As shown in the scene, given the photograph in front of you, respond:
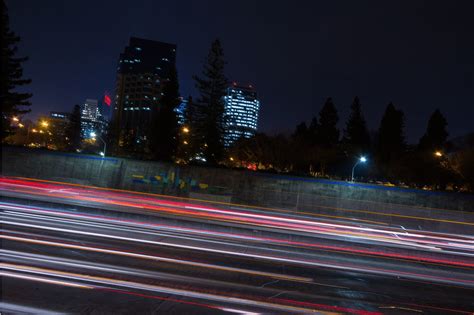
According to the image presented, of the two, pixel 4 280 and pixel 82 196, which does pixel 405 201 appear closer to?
pixel 82 196

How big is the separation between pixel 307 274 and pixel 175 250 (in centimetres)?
341

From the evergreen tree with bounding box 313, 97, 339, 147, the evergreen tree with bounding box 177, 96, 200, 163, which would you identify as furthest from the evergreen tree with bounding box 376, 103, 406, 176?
the evergreen tree with bounding box 177, 96, 200, 163

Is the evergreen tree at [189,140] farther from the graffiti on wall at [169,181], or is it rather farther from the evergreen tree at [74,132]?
the evergreen tree at [74,132]

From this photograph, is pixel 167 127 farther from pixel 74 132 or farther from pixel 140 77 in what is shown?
pixel 140 77

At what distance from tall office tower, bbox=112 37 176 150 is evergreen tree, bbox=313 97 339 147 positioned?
2440 inches

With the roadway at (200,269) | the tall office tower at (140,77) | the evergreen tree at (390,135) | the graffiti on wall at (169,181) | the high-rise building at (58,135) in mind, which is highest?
the tall office tower at (140,77)

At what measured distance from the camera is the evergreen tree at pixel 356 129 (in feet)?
144

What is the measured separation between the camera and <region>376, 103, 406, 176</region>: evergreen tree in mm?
40594

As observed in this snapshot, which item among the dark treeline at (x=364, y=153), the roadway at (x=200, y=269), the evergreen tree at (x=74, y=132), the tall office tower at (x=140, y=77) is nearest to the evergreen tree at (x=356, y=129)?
the dark treeline at (x=364, y=153)

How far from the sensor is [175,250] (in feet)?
30.1

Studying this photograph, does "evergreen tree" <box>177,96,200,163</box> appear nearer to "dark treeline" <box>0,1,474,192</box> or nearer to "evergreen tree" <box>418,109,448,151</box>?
"dark treeline" <box>0,1,474,192</box>

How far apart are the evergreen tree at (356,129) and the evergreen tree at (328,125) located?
168 cm

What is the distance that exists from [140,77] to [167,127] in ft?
351

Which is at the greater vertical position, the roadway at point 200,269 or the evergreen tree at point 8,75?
the evergreen tree at point 8,75
